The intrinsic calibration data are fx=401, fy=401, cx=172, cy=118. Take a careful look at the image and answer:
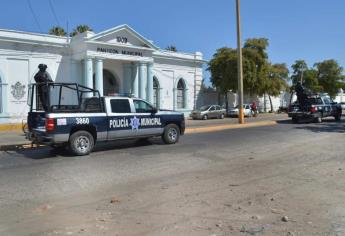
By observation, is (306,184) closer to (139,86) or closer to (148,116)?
(148,116)

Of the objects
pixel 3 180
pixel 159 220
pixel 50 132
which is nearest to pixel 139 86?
pixel 50 132

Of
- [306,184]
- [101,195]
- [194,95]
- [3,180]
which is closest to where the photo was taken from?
[101,195]

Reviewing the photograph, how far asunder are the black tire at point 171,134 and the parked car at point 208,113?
77.6 ft

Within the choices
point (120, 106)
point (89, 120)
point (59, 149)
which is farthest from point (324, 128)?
point (59, 149)

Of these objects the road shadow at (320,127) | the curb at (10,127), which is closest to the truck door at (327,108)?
the road shadow at (320,127)

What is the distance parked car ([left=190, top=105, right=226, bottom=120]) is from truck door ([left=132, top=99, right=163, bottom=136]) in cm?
2436

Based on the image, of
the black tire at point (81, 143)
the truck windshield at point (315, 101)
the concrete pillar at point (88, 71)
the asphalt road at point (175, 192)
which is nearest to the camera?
the asphalt road at point (175, 192)

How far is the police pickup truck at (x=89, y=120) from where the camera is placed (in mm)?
11938

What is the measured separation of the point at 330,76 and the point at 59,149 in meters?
67.4

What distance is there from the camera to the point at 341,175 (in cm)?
866

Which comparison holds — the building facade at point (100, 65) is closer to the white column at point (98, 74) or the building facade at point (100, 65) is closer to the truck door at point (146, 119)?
the white column at point (98, 74)

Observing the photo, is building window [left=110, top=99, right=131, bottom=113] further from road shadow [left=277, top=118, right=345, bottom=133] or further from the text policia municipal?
road shadow [left=277, top=118, right=345, bottom=133]

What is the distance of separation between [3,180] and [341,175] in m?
7.28

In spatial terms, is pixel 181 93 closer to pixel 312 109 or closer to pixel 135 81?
pixel 135 81
